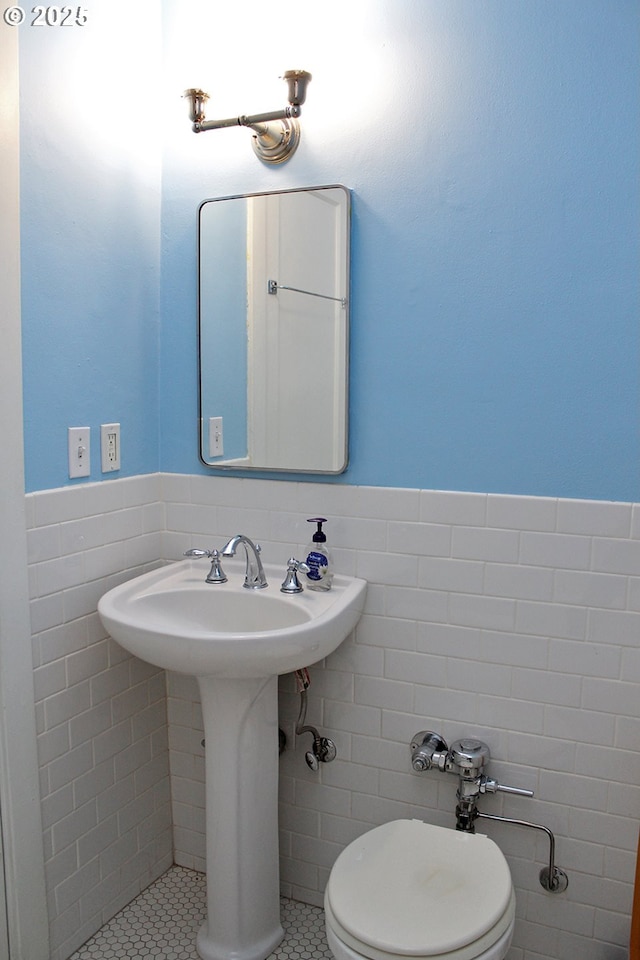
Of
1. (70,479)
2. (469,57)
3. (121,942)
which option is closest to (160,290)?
(70,479)

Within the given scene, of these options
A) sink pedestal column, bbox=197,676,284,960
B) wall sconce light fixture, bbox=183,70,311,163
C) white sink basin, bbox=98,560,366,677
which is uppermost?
wall sconce light fixture, bbox=183,70,311,163

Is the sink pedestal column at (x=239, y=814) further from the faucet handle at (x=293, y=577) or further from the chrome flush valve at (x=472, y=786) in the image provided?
the chrome flush valve at (x=472, y=786)

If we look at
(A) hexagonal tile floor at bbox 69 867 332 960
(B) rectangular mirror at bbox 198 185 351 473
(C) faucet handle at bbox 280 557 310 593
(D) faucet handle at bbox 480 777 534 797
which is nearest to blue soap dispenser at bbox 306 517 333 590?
(C) faucet handle at bbox 280 557 310 593

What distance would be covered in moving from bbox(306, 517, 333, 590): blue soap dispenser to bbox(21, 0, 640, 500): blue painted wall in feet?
0.56

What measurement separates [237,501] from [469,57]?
3.89 feet

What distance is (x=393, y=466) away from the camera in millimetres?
1803

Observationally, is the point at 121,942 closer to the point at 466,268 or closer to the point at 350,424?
the point at 350,424

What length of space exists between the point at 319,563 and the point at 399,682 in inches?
14.6

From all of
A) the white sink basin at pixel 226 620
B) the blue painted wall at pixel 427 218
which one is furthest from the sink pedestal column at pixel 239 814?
the blue painted wall at pixel 427 218

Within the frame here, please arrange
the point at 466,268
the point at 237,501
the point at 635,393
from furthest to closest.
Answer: the point at 237,501
the point at 466,268
the point at 635,393

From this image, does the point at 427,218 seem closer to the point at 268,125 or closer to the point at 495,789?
the point at 268,125

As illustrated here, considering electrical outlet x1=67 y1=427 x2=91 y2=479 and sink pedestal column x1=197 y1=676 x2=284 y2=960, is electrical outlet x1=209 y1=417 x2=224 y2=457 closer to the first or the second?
electrical outlet x1=67 y1=427 x2=91 y2=479

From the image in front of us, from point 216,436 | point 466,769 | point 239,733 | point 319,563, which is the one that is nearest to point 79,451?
point 216,436

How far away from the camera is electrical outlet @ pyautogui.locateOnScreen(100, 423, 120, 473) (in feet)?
6.11
